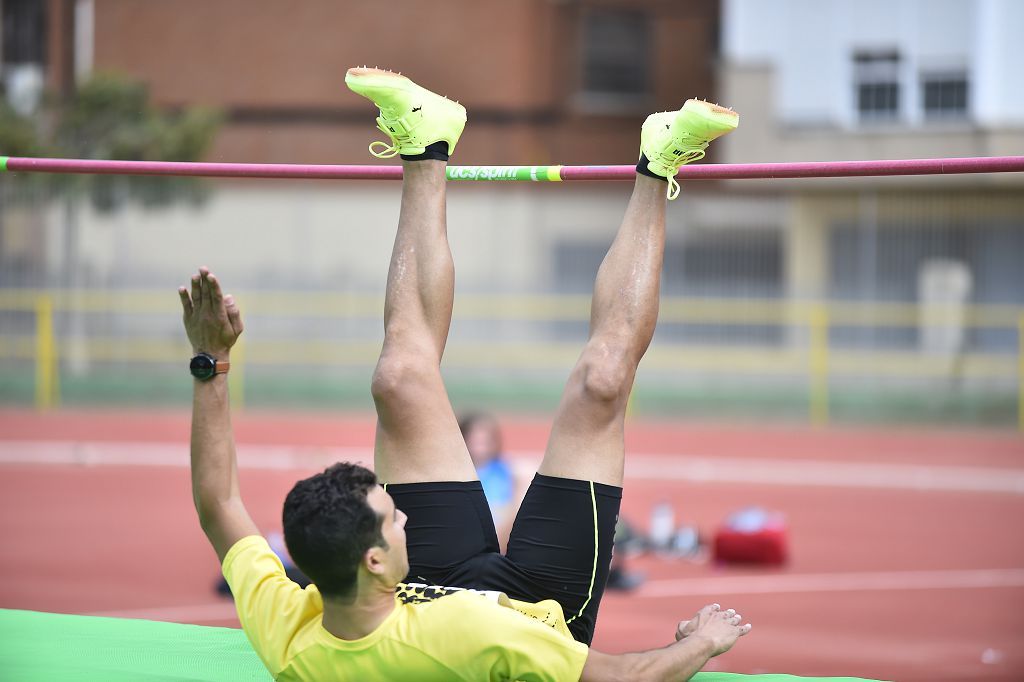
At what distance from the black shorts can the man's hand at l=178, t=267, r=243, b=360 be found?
536mm

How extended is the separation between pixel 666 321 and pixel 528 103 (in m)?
6.04

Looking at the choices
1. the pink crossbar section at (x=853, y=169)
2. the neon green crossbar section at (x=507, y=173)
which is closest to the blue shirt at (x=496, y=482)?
the neon green crossbar section at (x=507, y=173)

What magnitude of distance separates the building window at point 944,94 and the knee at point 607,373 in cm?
1580

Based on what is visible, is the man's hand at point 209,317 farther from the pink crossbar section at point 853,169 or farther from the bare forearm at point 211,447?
the pink crossbar section at point 853,169

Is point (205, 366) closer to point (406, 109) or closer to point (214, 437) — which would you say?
point (214, 437)

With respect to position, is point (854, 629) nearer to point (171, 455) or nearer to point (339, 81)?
point (171, 455)

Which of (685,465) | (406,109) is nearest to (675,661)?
(406,109)

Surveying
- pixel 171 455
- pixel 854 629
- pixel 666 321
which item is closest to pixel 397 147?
pixel 854 629

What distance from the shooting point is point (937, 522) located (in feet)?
28.1

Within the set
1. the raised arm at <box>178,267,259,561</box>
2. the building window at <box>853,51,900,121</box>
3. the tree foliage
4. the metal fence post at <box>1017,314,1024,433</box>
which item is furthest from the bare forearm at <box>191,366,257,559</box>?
the building window at <box>853,51,900,121</box>

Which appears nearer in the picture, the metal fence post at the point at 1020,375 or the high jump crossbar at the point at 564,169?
the high jump crossbar at the point at 564,169

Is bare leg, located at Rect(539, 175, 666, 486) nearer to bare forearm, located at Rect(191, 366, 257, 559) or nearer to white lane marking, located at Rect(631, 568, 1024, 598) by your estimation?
bare forearm, located at Rect(191, 366, 257, 559)

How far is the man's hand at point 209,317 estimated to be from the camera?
2.80m

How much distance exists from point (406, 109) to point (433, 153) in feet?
0.43
